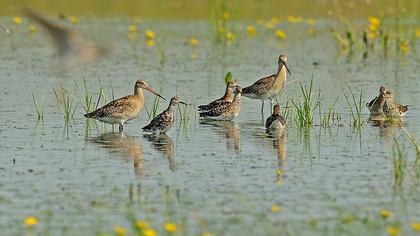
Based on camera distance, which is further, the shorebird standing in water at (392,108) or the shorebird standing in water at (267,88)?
the shorebird standing in water at (267,88)

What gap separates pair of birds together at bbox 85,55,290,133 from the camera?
13008 mm

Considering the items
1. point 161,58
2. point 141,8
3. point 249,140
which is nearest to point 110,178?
point 249,140

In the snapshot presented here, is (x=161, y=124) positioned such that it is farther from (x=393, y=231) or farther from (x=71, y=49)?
(x=393, y=231)

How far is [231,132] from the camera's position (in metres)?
13.4

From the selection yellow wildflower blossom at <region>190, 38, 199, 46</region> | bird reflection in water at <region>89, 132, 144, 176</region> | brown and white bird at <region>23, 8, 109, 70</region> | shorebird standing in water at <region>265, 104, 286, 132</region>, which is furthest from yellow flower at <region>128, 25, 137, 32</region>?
brown and white bird at <region>23, 8, 109, 70</region>

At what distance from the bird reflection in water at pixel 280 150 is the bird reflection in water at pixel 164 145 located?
104 centimetres

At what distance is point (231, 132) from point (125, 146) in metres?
1.77

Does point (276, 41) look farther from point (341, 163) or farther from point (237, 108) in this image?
point (341, 163)

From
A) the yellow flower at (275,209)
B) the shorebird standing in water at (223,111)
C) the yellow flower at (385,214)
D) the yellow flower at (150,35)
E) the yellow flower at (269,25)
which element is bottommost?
the yellow flower at (385,214)

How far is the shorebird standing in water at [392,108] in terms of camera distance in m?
14.1

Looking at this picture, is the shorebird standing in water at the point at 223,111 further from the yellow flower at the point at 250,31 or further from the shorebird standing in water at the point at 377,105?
the yellow flower at the point at 250,31

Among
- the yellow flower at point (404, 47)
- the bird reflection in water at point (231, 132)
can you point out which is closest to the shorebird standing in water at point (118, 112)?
the bird reflection in water at point (231, 132)

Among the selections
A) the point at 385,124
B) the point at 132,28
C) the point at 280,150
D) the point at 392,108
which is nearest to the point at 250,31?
the point at 132,28

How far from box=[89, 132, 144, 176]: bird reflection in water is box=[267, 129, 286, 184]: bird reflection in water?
Answer: 131cm
